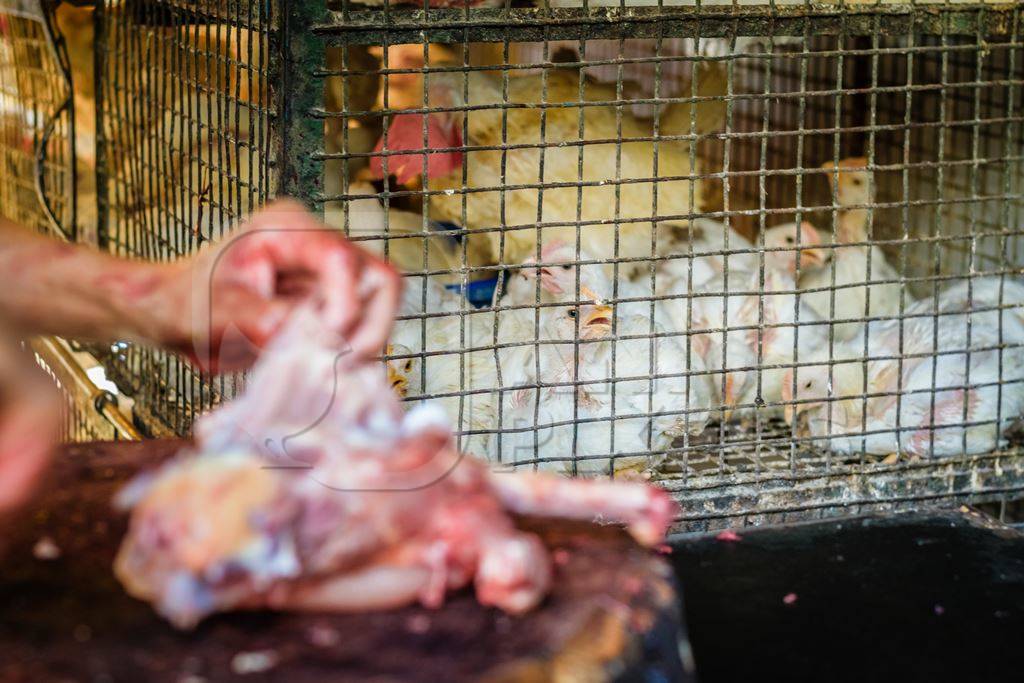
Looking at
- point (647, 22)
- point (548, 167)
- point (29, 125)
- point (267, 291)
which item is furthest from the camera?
point (29, 125)

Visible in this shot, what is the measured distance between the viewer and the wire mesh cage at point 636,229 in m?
2.77

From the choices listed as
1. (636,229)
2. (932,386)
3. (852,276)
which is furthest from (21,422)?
(852,276)

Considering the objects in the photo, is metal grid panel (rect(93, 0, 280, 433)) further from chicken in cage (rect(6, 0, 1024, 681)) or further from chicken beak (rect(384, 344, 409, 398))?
chicken beak (rect(384, 344, 409, 398))

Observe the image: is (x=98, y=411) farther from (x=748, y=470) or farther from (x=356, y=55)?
(x=748, y=470)

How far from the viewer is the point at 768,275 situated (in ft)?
13.8

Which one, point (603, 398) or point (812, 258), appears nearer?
point (603, 398)

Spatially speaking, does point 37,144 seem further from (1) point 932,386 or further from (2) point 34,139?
→ (1) point 932,386

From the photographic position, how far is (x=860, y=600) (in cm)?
218

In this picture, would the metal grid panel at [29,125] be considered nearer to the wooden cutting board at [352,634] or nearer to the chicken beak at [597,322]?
the chicken beak at [597,322]

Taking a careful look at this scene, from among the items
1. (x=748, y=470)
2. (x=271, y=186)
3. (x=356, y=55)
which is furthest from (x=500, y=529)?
(x=356, y=55)

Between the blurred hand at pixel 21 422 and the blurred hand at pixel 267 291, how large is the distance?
24cm

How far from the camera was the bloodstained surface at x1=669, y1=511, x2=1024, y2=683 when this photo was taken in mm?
Answer: 1999

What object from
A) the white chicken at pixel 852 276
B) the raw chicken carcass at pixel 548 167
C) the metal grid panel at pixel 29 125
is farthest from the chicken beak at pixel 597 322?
the metal grid panel at pixel 29 125

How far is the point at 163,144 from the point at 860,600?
2.18 m
